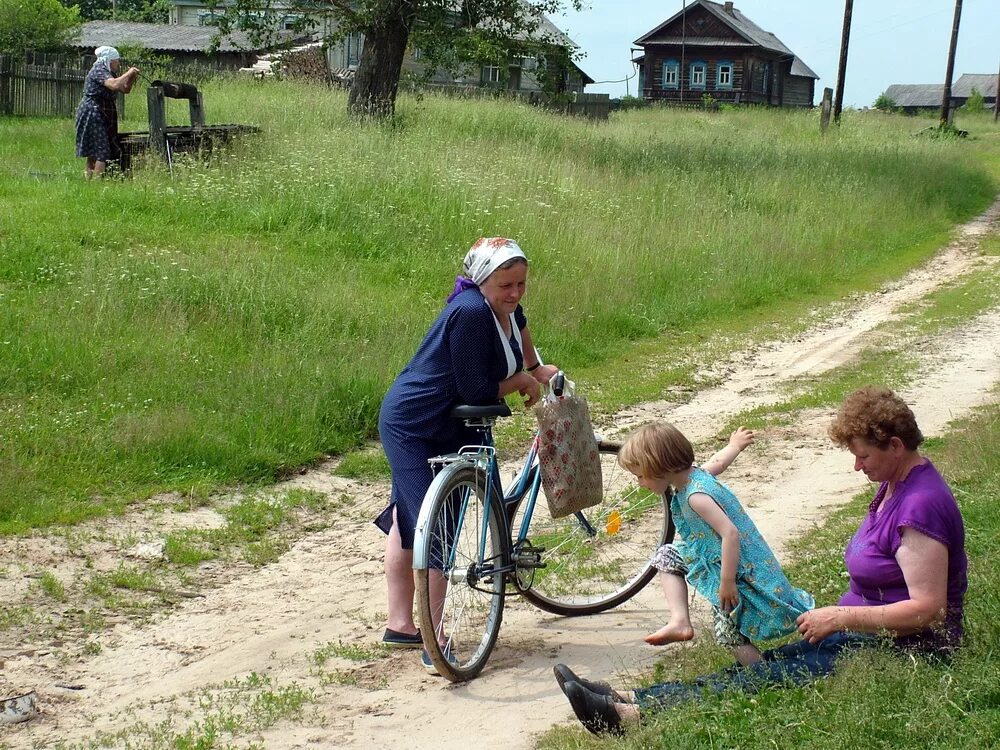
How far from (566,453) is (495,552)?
53cm

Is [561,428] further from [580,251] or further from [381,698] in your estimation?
[580,251]

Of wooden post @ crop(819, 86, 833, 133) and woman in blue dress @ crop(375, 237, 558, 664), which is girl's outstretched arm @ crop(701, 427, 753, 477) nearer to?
woman in blue dress @ crop(375, 237, 558, 664)

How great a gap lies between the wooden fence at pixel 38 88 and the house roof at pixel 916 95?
313ft

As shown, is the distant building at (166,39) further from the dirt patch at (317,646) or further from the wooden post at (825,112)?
the dirt patch at (317,646)

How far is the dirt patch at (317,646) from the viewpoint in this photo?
454cm

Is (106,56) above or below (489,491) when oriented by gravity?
above

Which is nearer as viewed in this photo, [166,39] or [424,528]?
[424,528]

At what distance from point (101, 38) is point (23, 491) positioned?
55949 millimetres

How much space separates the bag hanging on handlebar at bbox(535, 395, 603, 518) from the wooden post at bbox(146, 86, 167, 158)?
11.4m

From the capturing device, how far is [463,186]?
15219 mm

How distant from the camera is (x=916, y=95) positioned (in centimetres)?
11175

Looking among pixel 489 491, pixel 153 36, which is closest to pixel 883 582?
pixel 489 491

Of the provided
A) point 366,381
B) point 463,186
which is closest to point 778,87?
point 463,186

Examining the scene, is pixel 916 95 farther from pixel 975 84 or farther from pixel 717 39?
pixel 717 39
